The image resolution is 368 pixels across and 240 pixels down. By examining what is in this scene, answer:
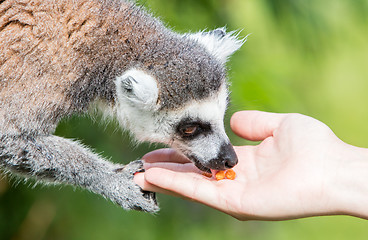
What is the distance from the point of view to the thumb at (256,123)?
404cm

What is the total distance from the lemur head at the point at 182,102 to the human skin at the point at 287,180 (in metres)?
0.21

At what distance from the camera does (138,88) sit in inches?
151

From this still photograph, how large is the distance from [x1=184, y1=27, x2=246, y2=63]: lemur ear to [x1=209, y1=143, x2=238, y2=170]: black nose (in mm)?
928

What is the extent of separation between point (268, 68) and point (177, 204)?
184cm

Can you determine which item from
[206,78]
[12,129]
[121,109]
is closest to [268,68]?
[206,78]

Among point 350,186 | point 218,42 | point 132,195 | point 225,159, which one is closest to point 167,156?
point 132,195

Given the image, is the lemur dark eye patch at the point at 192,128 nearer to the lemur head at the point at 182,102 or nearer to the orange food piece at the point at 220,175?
the lemur head at the point at 182,102

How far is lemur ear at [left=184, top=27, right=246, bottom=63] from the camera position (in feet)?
14.7

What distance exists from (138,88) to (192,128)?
1.86ft

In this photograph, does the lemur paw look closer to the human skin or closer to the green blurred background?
the human skin

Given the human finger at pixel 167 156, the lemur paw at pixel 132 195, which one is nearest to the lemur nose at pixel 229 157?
the human finger at pixel 167 156

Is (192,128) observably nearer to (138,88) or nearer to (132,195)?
(138,88)

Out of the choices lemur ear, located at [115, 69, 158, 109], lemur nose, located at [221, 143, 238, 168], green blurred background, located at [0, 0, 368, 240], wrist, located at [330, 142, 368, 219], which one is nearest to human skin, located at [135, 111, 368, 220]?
wrist, located at [330, 142, 368, 219]

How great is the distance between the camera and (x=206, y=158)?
13.2 feet
